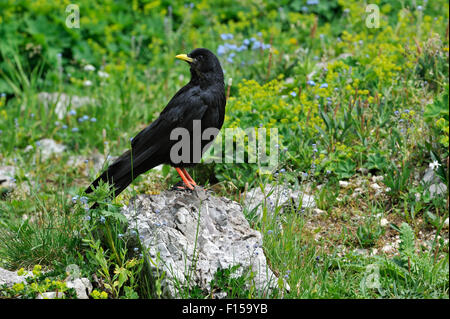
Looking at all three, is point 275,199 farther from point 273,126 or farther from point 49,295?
point 49,295

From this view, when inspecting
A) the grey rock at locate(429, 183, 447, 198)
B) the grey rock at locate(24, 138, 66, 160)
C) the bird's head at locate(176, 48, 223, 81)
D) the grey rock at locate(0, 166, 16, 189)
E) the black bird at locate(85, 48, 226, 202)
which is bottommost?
the grey rock at locate(0, 166, 16, 189)

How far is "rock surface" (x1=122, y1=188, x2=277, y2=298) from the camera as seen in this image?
11.4ft

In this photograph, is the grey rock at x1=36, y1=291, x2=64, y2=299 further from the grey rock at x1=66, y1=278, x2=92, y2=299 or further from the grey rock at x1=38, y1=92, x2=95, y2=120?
the grey rock at x1=38, y1=92, x2=95, y2=120

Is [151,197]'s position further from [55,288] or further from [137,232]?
[55,288]

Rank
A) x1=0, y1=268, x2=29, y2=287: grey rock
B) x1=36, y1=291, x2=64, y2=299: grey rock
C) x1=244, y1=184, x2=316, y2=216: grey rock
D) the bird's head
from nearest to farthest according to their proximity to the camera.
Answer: x1=36, y1=291, x2=64, y2=299: grey rock < x1=0, y1=268, x2=29, y2=287: grey rock < the bird's head < x1=244, y1=184, x2=316, y2=216: grey rock

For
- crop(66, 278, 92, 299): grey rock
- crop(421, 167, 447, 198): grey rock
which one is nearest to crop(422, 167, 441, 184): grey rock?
crop(421, 167, 447, 198): grey rock

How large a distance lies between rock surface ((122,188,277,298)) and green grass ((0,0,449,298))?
0.28 ft

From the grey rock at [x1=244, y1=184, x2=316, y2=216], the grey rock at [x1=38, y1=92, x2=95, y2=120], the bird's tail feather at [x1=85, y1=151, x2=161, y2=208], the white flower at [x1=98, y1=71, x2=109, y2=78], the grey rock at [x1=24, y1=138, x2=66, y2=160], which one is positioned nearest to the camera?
the bird's tail feather at [x1=85, y1=151, x2=161, y2=208]

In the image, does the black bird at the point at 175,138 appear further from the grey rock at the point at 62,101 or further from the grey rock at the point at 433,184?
the grey rock at the point at 62,101

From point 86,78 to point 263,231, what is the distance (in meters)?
4.52

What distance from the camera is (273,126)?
519 cm

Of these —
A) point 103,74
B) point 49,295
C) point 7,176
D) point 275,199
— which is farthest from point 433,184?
point 103,74

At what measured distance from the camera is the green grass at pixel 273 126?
12.2ft
